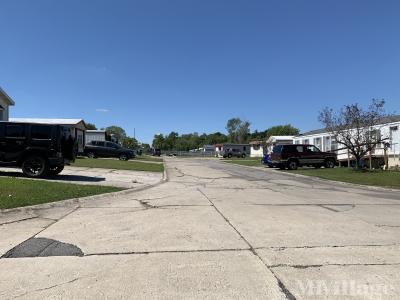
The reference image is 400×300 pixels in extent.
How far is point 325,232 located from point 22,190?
8.63m

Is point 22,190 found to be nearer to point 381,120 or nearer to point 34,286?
point 34,286

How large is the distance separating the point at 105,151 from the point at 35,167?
25215 millimetres

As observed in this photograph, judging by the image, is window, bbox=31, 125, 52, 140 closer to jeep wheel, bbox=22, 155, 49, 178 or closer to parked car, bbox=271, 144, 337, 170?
jeep wheel, bbox=22, 155, 49, 178

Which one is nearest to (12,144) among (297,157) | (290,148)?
(290,148)

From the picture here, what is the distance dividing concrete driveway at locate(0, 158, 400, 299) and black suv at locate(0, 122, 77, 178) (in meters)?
6.56

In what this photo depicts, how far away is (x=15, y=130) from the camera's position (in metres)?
16.9

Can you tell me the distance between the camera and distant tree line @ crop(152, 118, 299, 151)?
489 ft

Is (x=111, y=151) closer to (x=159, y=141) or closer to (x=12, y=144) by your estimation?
(x=12, y=144)

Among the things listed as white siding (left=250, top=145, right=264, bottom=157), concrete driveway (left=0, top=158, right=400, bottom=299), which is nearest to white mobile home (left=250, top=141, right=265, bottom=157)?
white siding (left=250, top=145, right=264, bottom=157)

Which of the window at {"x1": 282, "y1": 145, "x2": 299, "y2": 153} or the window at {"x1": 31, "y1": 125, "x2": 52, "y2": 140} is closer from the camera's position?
the window at {"x1": 31, "y1": 125, "x2": 52, "y2": 140}

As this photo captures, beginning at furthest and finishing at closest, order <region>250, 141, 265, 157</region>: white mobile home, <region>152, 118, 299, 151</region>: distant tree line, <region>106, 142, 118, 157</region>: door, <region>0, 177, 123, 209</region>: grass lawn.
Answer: <region>152, 118, 299, 151</region>: distant tree line
<region>250, 141, 265, 157</region>: white mobile home
<region>106, 142, 118, 157</region>: door
<region>0, 177, 123, 209</region>: grass lawn

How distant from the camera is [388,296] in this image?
14.8 ft

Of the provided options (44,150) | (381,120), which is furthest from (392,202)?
(381,120)

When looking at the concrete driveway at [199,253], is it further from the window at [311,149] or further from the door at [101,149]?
the door at [101,149]
